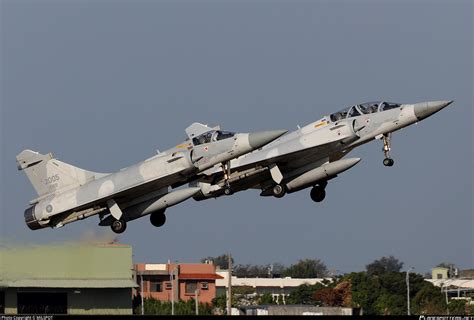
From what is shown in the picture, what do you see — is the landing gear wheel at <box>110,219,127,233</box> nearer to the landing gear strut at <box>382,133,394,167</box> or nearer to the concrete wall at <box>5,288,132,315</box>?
the concrete wall at <box>5,288,132,315</box>

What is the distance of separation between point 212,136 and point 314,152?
14.8ft

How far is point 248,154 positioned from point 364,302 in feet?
48.1

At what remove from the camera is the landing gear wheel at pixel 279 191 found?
1687 inches

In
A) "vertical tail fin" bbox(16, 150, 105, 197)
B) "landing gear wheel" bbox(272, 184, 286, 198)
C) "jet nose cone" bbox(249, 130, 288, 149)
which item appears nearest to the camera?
"jet nose cone" bbox(249, 130, 288, 149)

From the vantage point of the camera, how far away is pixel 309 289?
64.4 metres

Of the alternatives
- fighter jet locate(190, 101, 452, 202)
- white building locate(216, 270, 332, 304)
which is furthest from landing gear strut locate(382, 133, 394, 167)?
white building locate(216, 270, 332, 304)

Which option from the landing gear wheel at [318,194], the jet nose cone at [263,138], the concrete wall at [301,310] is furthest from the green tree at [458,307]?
the jet nose cone at [263,138]

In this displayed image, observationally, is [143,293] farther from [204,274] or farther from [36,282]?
[36,282]

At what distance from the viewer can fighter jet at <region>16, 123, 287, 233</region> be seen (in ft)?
134

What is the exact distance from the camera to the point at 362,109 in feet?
142

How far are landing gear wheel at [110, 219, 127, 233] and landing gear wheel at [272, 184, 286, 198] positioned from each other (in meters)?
5.92

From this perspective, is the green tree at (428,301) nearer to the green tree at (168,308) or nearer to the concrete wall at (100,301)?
the green tree at (168,308)

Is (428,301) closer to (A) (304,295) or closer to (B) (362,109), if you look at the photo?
(A) (304,295)

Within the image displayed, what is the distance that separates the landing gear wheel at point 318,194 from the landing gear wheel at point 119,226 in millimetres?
7858
